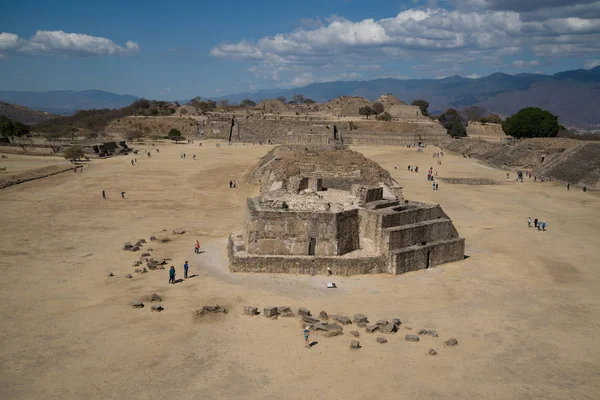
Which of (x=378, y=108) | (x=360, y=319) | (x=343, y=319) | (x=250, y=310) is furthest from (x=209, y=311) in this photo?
(x=378, y=108)

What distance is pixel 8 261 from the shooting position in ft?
57.8

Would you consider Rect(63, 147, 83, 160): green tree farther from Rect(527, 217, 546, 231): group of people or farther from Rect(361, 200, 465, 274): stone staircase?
Rect(527, 217, 546, 231): group of people

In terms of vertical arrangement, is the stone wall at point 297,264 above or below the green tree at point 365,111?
below

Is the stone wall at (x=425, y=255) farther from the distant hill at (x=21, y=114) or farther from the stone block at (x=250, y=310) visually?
the distant hill at (x=21, y=114)

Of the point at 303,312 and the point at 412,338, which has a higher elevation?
the point at 303,312

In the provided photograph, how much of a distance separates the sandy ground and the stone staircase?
543 mm

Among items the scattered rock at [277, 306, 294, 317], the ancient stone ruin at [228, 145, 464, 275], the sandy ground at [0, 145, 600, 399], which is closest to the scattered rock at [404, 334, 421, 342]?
the sandy ground at [0, 145, 600, 399]

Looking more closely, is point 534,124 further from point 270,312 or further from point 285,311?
point 270,312

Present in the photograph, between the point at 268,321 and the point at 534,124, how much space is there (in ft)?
206

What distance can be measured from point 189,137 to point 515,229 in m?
56.9

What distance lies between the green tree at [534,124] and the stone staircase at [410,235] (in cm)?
5323

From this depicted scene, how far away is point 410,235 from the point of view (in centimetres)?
1769

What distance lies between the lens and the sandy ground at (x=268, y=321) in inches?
405

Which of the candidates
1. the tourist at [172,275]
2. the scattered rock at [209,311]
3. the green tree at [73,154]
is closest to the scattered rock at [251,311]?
the scattered rock at [209,311]
